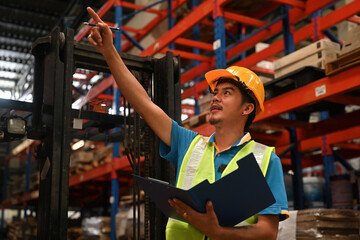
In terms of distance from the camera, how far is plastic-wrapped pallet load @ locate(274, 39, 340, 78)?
15.5 ft

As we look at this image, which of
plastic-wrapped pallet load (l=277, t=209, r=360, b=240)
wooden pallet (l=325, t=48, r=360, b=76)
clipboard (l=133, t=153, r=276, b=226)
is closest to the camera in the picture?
clipboard (l=133, t=153, r=276, b=226)

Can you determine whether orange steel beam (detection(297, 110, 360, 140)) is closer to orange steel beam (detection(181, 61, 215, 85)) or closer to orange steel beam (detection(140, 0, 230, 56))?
orange steel beam (detection(140, 0, 230, 56))

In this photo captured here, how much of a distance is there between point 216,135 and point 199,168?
0.71 ft

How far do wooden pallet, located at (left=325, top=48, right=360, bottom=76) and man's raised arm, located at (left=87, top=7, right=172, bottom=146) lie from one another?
2637 millimetres

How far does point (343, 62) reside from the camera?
4250mm

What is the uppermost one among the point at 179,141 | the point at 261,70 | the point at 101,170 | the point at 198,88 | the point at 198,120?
the point at 198,88

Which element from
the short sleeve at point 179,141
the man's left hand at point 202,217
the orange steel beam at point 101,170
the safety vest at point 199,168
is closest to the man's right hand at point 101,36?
the short sleeve at point 179,141

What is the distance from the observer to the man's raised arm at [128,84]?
2.03 meters

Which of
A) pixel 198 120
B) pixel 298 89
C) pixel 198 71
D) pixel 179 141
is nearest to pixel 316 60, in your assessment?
pixel 298 89

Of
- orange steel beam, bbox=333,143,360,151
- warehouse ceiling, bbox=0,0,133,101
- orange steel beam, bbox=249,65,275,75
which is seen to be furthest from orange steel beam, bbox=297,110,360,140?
warehouse ceiling, bbox=0,0,133,101

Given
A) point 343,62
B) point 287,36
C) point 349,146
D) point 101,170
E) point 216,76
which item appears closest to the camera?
point 216,76

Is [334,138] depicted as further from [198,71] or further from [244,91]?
[244,91]

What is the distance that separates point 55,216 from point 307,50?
142 inches

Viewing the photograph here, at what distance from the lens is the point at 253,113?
2.25m
